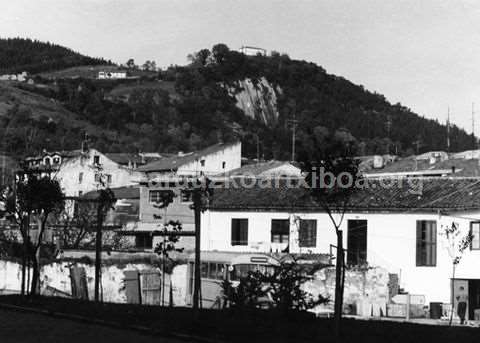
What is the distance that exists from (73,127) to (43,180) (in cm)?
12553

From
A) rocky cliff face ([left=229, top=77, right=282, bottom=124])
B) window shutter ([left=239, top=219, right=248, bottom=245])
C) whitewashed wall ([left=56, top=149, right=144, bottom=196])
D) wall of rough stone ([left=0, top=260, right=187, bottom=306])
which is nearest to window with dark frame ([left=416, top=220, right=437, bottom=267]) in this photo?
window shutter ([left=239, top=219, right=248, bottom=245])

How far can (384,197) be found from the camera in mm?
40656

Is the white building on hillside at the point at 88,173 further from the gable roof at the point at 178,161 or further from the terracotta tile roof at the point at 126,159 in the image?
the terracotta tile roof at the point at 126,159

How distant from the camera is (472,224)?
124ft

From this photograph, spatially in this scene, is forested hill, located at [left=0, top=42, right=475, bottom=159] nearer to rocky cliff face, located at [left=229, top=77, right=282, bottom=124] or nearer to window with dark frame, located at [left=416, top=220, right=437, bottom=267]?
rocky cliff face, located at [left=229, top=77, right=282, bottom=124]

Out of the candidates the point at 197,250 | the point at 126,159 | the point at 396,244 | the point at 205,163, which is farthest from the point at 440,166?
the point at 197,250

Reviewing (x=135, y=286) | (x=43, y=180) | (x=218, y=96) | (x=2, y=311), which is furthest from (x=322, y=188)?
(x=218, y=96)

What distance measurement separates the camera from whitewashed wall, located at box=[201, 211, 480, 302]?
122 ft

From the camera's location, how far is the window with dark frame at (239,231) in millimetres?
43438

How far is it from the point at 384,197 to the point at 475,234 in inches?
189

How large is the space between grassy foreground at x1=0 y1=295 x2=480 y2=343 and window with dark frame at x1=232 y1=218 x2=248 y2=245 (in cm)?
2417

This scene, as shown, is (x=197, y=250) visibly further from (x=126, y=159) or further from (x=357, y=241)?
(x=126, y=159)

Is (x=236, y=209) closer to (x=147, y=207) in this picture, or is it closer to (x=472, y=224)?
(x=472, y=224)

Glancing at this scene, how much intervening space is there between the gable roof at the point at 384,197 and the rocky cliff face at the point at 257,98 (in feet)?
444
